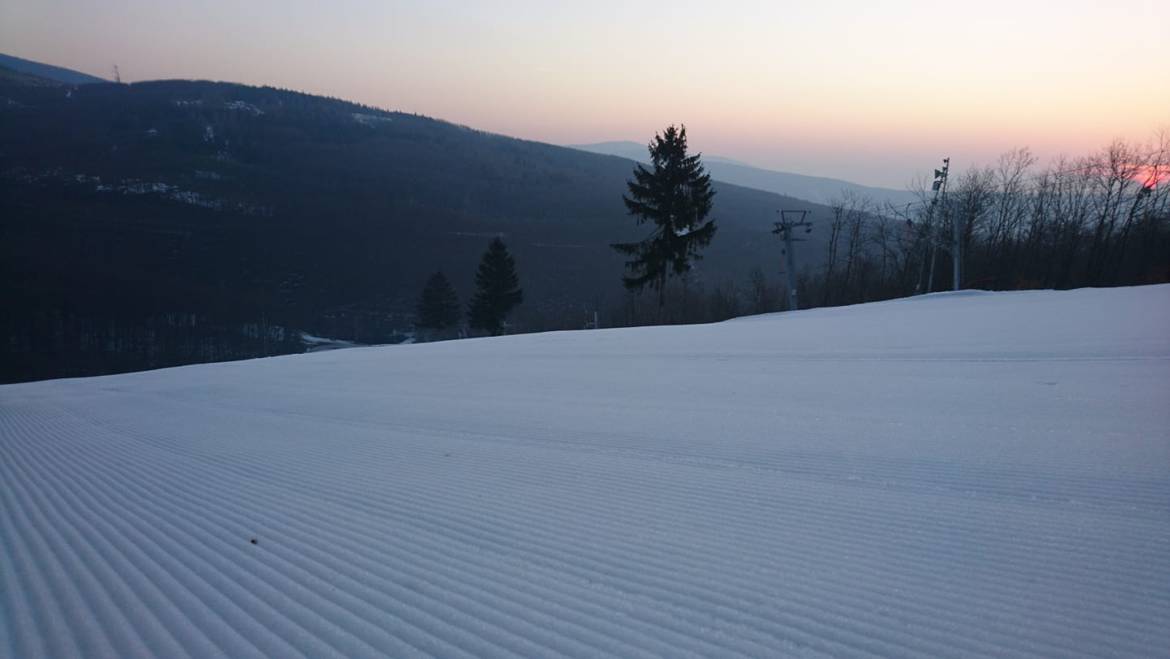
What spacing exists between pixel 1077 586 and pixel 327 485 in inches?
160

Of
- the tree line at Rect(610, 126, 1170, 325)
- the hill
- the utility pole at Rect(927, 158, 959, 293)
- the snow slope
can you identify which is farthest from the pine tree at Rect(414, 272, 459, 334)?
the snow slope

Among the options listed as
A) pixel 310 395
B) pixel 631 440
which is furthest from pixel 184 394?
pixel 631 440

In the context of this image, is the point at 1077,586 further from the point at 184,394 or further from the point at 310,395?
the point at 184,394

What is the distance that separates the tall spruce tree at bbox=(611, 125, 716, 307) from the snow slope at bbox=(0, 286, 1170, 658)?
24.5 metres

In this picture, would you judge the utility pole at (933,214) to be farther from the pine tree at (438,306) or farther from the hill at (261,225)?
the pine tree at (438,306)

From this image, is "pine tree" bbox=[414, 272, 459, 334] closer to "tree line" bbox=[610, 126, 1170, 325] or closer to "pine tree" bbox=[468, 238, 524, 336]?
"pine tree" bbox=[468, 238, 524, 336]

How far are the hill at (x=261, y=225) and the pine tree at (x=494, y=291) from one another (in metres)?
3.30

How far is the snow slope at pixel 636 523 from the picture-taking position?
7.60 ft

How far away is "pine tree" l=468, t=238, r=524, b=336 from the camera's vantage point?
42.8 m

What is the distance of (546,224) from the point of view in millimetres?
107688

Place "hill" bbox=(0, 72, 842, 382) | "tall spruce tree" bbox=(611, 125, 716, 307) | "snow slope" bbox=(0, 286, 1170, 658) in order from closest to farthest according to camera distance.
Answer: "snow slope" bbox=(0, 286, 1170, 658)
"tall spruce tree" bbox=(611, 125, 716, 307)
"hill" bbox=(0, 72, 842, 382)

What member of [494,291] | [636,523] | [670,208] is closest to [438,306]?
[494,291]

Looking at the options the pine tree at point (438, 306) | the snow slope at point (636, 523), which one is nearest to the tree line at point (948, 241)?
the pine tree at point (438, 306)

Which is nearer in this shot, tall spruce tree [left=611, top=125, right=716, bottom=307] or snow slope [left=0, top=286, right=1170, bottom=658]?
snow slope [left=0, top=286, right=1170, bottom=658]
